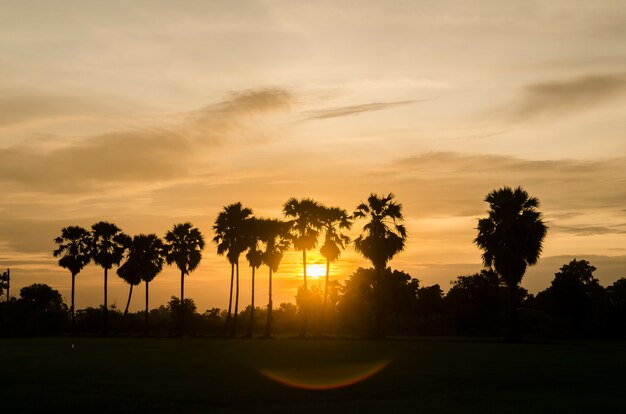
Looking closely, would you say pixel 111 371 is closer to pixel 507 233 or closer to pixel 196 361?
pixel 196 361

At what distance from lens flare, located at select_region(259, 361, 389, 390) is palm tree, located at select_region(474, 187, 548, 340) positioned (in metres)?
36.9

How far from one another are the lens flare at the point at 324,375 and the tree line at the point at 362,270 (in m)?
36.5

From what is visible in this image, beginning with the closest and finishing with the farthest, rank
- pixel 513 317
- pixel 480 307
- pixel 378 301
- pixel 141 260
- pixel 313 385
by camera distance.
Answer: pixel 313 385, pixel 513 317, pixel 378 301, pixel 480 307, pixel 141 260

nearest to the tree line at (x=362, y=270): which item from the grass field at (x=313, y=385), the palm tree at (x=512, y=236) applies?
the palm tree at (x=512, y=236)

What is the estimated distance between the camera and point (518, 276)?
229 ft

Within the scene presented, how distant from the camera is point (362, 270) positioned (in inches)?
4641

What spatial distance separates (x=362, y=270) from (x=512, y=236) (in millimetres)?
49660

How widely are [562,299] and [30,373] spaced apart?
71741mm

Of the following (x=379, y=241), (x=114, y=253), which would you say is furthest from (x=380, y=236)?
(x=114, y=253)

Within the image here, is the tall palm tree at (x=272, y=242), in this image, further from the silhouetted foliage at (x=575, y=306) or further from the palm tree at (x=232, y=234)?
the silhouetted foliage at (x=575, y=306)

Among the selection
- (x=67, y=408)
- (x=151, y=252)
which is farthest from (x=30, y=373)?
(x=151, y=252)

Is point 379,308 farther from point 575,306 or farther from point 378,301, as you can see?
point 575,306

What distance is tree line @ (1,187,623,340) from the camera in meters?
70.9

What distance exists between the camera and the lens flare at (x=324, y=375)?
25.3 metres
